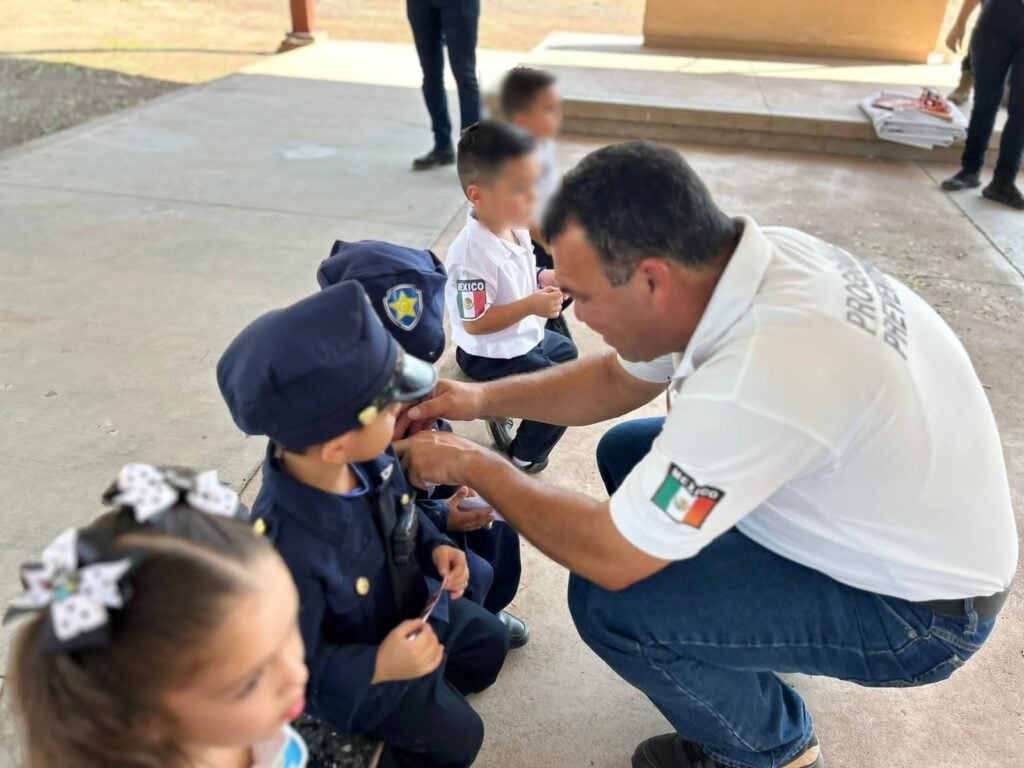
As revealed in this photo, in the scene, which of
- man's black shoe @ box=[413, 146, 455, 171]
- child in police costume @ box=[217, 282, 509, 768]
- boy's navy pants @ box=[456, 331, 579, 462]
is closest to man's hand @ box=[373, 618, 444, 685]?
child in police costume @ box=[217, 282, 509, 768]

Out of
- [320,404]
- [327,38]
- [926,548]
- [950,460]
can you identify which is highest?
[320,404]

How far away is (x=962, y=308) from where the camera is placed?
378cm

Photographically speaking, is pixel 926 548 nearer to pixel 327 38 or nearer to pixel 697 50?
pixel 697 50

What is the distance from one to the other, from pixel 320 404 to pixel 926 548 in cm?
108

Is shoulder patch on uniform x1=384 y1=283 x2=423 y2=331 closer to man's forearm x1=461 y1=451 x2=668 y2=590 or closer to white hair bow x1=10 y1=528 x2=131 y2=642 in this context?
man's forearm x1=461 y1=451 x2=668 y2=590

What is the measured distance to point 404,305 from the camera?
1784mm

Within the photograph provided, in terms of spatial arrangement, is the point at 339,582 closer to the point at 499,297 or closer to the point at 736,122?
the point at 499,297

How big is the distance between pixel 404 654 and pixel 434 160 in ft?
14.3

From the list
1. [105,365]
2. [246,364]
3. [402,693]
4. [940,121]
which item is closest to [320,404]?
[246,364]

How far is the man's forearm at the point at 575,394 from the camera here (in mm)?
2064

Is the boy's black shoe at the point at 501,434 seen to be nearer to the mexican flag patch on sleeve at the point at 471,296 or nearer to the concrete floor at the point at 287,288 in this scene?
the concrete floor at the point at 287,288

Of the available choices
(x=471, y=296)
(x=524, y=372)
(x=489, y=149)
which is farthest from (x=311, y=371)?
(x=524, y=372)

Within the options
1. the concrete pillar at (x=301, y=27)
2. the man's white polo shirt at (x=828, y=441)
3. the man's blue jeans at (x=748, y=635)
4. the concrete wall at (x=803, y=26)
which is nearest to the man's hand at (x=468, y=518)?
the man's blue jeans at (x=748, y=635)

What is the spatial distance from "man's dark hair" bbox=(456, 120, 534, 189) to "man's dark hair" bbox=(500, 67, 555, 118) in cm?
8
